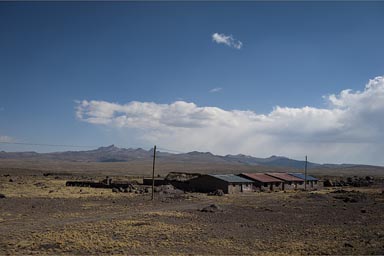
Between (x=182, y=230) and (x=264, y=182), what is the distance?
4480 cm

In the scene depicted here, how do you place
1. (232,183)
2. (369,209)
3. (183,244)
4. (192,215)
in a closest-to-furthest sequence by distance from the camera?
(183,244) < (192,215) < (369,209) < (232,183)

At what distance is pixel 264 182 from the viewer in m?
68.2

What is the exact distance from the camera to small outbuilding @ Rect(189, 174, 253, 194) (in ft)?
196

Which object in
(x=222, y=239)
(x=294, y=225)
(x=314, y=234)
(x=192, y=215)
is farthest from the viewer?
(x=192, y=215)

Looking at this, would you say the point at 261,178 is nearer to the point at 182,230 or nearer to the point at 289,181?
the point at 289,181

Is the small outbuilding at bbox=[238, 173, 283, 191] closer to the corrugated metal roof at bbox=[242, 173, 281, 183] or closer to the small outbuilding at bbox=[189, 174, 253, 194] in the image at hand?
the corrugated metal roof at bbox=[242, 173, 281, 183]

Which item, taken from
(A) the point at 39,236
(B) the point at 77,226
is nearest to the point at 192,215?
(B) the point at 77,226

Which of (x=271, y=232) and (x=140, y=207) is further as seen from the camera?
(x=140, y=207)

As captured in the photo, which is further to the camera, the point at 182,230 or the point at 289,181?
the point at 289,181

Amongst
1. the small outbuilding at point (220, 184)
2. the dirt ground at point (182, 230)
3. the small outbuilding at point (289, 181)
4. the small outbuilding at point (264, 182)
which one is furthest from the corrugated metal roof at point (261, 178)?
the dirt ground at point (182, 230)

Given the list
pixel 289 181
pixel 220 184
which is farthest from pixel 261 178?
pixel 220 184

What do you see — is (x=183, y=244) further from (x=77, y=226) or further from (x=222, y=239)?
(x=77, y=226)

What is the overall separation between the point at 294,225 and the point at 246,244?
8118mm

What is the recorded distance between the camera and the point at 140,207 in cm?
3884
